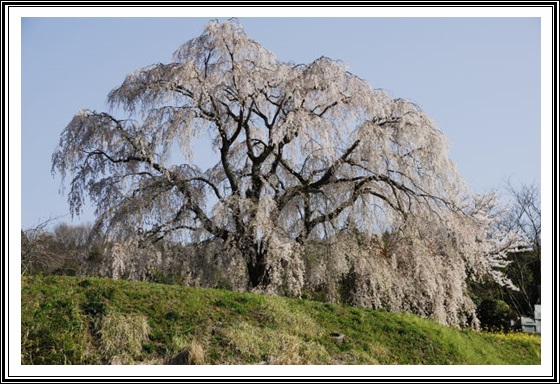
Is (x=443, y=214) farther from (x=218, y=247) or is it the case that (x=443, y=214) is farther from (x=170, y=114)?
(x=170, y=114)

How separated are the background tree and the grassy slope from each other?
3113 millimetres

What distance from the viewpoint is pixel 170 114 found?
515 inches

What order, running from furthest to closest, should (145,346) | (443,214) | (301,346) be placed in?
(443,214) < (301,346) < (145,346)

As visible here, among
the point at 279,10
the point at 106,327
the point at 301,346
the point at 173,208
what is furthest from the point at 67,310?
the point at 173,208

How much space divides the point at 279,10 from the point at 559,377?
5247 mm

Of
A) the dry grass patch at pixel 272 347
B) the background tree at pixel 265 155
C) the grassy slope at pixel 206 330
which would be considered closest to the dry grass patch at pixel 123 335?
the grassy slope at pixel 206 330

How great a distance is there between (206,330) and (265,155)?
213 inches

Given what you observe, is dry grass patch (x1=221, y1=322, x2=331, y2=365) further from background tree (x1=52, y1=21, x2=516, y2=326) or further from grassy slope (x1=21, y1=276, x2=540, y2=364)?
background tree (x1=52, y1=21, x2=516, y2=326)

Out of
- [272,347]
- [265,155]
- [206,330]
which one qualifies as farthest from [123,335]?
[265,155]

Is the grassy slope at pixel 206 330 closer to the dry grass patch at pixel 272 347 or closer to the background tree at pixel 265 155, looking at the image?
the dry grass patch at pixel 272 347

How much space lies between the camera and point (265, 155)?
1316 centimetres

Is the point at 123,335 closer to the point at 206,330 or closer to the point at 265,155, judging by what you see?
the point at 206,330

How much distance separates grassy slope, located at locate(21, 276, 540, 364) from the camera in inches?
300

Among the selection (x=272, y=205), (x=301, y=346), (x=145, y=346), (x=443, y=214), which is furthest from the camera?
(x=443, y=214)
